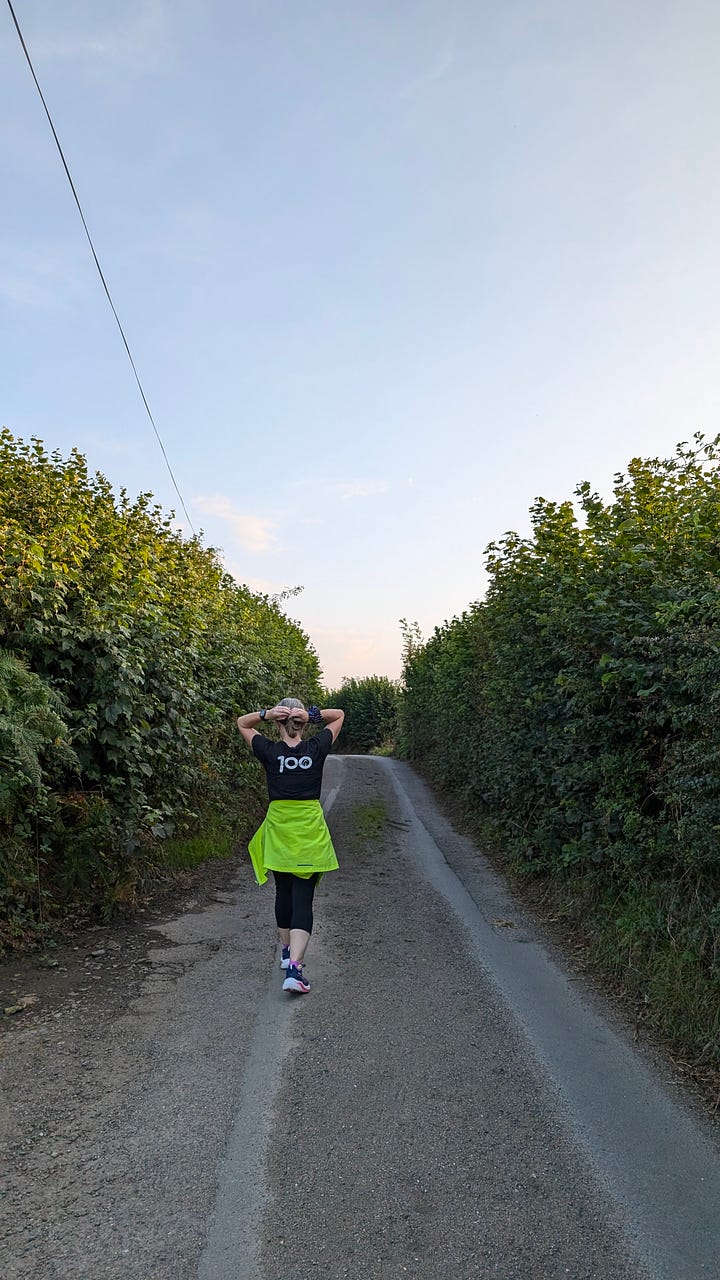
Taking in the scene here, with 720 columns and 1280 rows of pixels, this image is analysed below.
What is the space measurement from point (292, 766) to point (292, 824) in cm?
42

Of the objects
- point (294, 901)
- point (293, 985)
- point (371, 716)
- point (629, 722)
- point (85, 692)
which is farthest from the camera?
point (371, 716)

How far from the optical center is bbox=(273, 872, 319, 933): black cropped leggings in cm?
545

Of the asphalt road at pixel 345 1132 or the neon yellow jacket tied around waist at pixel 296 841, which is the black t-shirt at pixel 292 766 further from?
the asphalt road at pixel 345 1132

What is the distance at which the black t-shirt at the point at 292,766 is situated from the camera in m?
5.57

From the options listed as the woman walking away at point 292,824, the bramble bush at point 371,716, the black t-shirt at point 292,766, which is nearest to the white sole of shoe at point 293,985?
the woman walking away at point 292,824

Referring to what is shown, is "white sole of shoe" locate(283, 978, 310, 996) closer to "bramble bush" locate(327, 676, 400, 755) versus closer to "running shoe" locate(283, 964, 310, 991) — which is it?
"running shoe" locate(283, 964, 310, 991)

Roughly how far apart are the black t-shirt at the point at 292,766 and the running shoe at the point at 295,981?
3.84 feet

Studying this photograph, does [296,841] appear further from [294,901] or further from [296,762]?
[296,762]

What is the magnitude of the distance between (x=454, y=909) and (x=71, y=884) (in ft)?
12.3

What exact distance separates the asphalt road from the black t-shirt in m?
1.38

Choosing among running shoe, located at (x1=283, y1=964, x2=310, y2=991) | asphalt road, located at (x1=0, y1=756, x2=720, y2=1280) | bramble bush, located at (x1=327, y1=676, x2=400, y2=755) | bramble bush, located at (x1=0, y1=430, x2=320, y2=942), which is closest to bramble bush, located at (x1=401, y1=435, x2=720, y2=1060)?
asphalt road, located at (x1=0, y1=756, x2=720, y2=1280)

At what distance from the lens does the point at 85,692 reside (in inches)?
269

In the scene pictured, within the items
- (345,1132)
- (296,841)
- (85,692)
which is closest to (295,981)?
(296,841)

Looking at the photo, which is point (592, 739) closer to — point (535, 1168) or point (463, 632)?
point (535, 1168)
